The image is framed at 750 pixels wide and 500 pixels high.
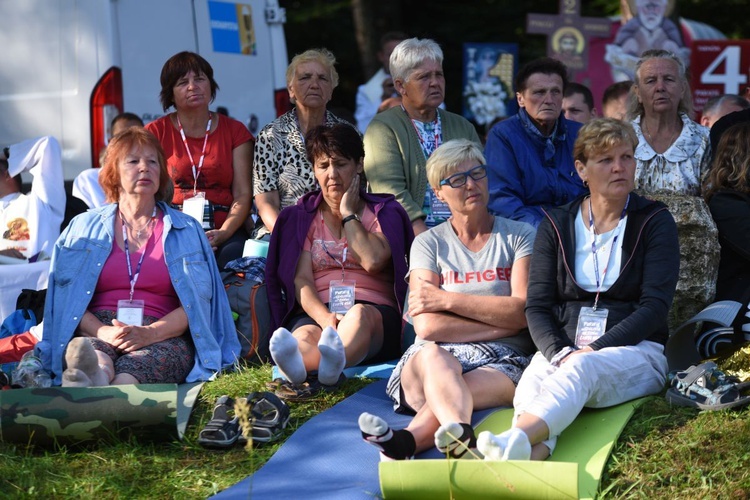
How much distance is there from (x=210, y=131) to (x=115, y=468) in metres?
2.82

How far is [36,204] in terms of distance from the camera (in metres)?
7.10

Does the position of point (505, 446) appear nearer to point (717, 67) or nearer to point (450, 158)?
point (450, 158)

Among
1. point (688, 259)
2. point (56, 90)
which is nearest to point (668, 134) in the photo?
point (688, 259)

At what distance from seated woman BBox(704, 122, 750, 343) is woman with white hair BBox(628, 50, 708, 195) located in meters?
0.48

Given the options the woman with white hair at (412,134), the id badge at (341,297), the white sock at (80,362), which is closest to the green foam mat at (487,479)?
the white sock at (80,362)

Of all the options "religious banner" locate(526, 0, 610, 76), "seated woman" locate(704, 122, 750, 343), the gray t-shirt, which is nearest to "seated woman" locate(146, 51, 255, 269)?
the gray t-shirt

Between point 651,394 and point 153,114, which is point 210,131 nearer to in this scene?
point 153,114

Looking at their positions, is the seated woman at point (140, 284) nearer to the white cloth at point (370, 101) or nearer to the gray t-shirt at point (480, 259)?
the gray t-shirt at point (480, 259)

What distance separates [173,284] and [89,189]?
2.50 m

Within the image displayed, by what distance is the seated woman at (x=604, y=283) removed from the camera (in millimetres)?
4676

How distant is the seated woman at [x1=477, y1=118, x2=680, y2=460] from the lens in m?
4.68

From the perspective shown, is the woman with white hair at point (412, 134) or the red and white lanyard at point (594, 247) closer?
the red and white lanyard at point (594, 247)

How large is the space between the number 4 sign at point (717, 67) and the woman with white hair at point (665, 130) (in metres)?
3.71

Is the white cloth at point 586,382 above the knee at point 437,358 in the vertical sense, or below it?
below
